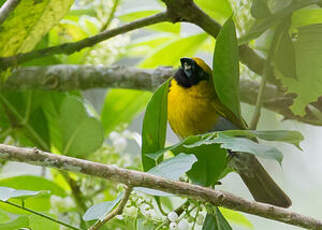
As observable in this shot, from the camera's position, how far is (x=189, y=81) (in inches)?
52.2

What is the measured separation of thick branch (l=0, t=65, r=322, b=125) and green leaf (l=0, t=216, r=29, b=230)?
61 centimetres

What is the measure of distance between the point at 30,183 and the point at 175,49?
515mm

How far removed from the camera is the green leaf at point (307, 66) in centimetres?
78

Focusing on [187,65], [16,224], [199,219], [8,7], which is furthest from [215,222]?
[187,65]

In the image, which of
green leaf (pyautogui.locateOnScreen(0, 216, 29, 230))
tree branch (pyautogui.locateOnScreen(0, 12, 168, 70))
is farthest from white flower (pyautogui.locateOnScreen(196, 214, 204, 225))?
tree branch (pyautogui.locateOnScreen(0, 12, 168, 70))

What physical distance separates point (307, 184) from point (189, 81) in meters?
0.90

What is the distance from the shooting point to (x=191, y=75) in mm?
1305

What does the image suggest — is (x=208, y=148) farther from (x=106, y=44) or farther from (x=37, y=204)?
(x=106, y=44)

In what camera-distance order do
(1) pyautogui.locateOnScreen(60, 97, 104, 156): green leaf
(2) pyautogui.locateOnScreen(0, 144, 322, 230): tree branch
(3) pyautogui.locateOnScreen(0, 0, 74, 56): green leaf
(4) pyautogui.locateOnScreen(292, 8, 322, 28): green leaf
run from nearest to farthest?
(2) pyautogui.locateOnScreen(0, 144, 322, 230): tree branch < (4) pyautogui.locateOnScreen(292, 8, 322, 28): green leaf < (3) pyautogui.locateOnScreen(0, 0, 74, 56): green leaf < (1) pyautogui.locateOnScreen(60, 97, 104, 156): green leaf

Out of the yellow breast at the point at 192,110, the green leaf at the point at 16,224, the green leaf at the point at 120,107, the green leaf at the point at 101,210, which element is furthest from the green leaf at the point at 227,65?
the green leaf at the point at 120,107

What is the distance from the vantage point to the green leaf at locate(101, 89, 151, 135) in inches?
54.9

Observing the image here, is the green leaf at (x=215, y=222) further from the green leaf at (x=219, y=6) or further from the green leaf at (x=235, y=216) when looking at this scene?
the green leaf at (x=219, y=6)

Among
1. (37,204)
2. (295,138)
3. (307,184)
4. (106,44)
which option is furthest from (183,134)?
(307,184)

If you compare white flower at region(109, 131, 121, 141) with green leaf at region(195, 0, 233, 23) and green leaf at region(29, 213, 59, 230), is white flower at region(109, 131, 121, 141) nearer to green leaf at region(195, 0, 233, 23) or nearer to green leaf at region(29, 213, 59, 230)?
green leaf at region(195, 0, 233, 23)
